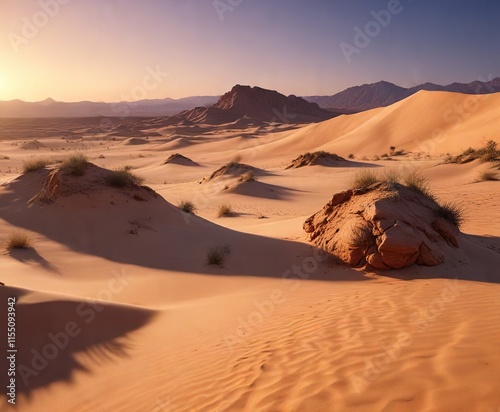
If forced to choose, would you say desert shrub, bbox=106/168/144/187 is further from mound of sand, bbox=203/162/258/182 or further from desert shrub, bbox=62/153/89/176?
mound of sand, bbox=203/162/258/182

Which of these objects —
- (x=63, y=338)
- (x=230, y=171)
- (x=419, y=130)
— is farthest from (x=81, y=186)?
(x=419, y=130)

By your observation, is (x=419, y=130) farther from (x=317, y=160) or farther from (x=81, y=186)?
(x=81, y=186)

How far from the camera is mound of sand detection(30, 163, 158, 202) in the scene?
9.80 metres

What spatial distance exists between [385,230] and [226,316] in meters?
3.52

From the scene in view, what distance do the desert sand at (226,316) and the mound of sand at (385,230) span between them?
31 cm

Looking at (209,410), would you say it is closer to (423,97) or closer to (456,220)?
(456,220)

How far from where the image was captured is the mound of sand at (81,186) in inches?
386

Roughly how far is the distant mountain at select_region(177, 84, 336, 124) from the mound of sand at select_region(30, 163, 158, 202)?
7958 cm

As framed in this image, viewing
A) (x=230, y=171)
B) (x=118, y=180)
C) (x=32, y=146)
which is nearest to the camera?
(x=118, y=180)

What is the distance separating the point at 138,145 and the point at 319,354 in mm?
50569

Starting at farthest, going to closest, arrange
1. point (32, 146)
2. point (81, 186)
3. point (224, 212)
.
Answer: point (32, 146)
point (224, 212)
point (81, 186)

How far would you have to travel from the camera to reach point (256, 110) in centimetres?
10331

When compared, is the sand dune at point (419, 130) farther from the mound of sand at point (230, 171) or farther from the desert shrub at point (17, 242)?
the desert shrub at point (17, 242)

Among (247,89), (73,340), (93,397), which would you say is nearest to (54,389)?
(93,397)
